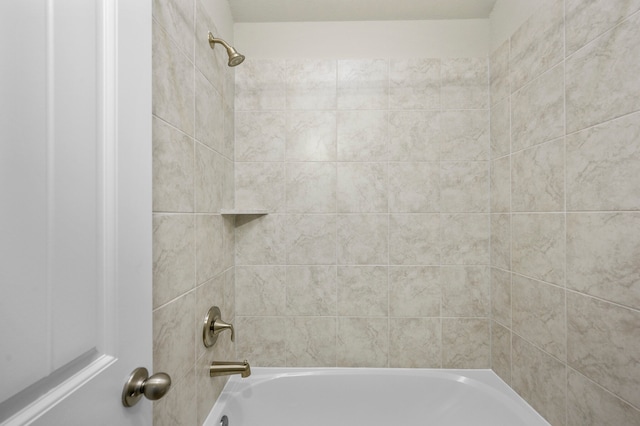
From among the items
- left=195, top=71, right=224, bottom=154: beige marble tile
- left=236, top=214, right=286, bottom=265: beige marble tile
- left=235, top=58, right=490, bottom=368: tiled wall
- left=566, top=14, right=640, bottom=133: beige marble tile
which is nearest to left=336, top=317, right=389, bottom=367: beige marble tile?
left=235, top=58, right=490, bottom=368: tiled wall

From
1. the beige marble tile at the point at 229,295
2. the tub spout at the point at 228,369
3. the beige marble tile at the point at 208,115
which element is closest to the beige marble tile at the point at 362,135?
the beige marble tile at the point at 208,115

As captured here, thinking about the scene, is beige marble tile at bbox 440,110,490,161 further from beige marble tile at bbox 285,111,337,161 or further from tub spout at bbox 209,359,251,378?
tub spout at bbox 209,359,251,378

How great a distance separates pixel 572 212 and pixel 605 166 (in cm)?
18

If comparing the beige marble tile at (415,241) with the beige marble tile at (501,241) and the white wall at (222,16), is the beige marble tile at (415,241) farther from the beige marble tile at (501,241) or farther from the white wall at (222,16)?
the white wall at (222,16)

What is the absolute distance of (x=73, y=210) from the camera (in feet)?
1.39

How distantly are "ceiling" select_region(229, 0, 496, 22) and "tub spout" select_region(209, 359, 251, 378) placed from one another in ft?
5.28

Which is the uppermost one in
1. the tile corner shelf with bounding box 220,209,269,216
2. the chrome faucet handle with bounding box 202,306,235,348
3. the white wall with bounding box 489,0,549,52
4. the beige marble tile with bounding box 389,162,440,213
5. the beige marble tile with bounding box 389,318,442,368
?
the white wall with bounding box 489,0,549,52

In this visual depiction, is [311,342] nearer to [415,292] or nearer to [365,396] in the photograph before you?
[365,396]

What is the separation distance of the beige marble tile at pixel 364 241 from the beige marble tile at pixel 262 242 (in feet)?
1.01

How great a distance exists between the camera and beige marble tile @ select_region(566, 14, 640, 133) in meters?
0.83

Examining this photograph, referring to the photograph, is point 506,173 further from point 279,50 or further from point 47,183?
point 47,183

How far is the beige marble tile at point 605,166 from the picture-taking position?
828mm

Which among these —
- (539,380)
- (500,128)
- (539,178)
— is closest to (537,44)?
(500,128)

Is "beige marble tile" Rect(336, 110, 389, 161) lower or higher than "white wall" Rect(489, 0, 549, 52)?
lower
